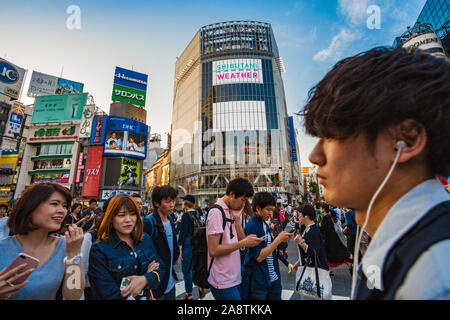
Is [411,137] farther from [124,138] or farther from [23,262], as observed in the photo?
[124,138]

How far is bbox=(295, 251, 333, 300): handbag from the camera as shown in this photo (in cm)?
276

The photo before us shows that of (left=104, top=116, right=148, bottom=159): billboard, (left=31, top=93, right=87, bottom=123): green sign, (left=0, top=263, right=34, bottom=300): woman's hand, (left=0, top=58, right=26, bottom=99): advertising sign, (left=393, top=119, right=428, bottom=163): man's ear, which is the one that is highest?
(left=0, top=58, right=26, bottom=99): advertising sign

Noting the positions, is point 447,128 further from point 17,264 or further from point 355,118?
point 17,264

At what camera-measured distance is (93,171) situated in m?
31.9

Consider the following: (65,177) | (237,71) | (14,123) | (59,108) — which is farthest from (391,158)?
(237,71)

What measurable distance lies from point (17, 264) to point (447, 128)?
2.50 metres

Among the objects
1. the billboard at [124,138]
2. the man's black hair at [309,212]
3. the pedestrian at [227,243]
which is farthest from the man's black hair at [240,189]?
the billboard at [124,138]

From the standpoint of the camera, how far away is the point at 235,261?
2.81m

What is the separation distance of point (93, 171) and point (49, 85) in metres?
23.3

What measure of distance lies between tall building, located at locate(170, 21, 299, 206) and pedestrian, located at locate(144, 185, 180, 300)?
33.0 meters

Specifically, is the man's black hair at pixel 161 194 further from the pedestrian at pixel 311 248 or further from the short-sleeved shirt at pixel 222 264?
the pedestrian at pixel 311 248

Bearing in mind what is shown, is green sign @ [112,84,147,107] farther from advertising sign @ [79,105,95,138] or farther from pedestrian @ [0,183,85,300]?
pedestrian @ [0,183,85,300]

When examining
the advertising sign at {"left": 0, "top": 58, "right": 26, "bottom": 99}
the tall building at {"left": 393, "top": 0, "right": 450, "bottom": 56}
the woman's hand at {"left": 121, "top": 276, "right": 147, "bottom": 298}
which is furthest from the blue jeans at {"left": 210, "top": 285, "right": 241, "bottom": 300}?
the advertising sign at {"left": 0, "top": 58, "right": 26, "bottom": 99}
